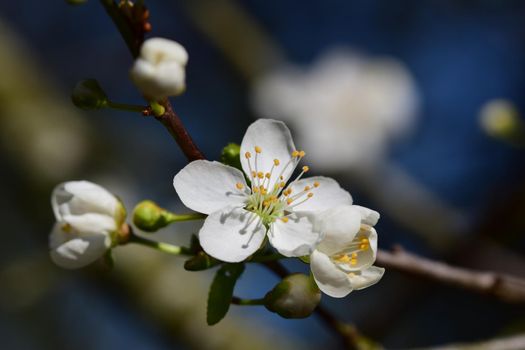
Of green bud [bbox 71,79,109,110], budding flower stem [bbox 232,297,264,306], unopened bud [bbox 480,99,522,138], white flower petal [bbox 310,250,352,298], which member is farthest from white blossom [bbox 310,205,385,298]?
unopened bud [bbox 480,99,522,138]

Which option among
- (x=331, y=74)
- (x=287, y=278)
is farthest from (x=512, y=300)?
(x=331, y=74)

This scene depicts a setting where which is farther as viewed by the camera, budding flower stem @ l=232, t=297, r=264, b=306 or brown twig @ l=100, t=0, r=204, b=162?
budding flower stem @ l=232, t=297, r=264, b=306

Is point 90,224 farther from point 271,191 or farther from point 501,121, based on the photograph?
point 501,121

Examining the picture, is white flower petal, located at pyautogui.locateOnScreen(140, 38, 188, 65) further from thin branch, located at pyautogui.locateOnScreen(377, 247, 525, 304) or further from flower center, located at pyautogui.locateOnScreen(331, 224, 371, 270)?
thin branch, located at pyautogui.locateOnScreen(377, 247, 525, 304)

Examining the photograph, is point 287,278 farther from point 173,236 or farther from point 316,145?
point 316,145

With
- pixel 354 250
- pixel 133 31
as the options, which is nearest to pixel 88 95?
pixel 133 31

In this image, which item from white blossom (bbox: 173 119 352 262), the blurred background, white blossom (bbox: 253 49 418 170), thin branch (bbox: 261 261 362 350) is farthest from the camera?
white blossom (bbox: 253 49 418 170)
